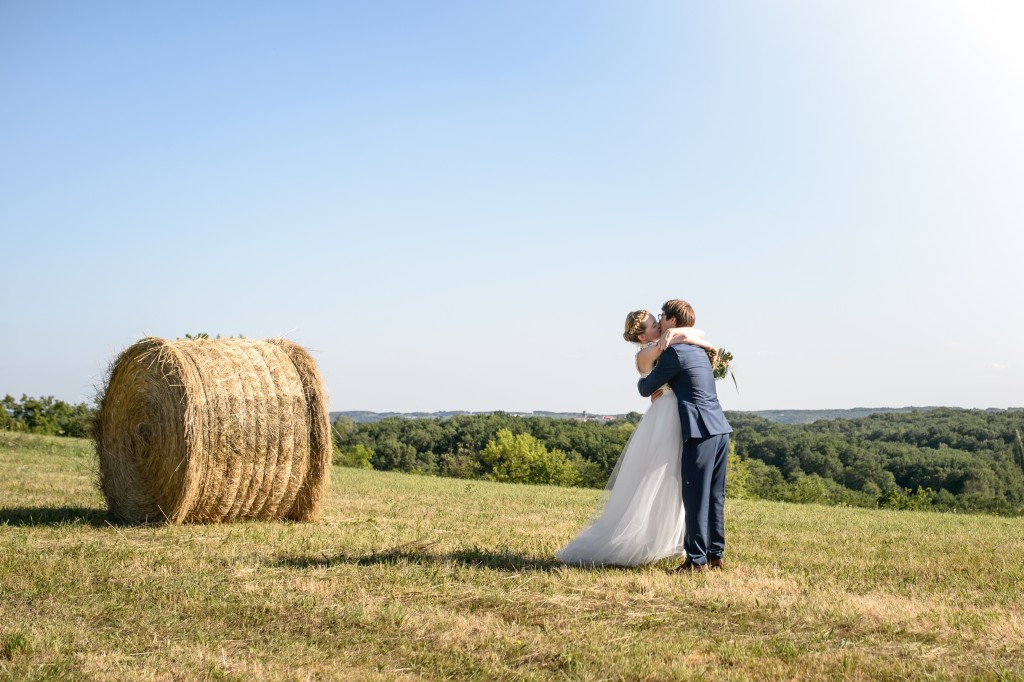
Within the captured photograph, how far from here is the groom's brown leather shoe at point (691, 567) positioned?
25.5 feet

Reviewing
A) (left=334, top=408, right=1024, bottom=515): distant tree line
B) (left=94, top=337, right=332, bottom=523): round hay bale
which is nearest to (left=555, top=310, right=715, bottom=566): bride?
(left=94, top=337, right=332, bottom=523): round hay bale

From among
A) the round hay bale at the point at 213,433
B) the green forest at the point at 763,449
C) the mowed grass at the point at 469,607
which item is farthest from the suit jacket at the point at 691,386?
the green forest at the point at 763,449

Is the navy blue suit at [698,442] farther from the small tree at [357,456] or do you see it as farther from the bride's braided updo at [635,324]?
the small tree at [357,456]

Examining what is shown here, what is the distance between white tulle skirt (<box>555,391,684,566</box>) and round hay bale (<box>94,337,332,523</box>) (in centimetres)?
428

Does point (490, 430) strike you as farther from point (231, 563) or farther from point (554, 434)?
point (231, 563)

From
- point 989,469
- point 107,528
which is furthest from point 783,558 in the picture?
point 989,469

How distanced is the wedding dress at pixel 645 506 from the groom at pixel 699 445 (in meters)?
0.16

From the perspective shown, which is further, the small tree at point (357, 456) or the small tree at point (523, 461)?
the small tree at point (523, 461)

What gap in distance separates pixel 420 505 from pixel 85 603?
317 inches

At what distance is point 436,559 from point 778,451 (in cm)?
6381

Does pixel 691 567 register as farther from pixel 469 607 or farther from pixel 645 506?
pixel 469 607

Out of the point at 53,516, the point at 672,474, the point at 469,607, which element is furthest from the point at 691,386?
the point at 53,516

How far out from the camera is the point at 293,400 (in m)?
11.1

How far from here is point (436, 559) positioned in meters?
8.23
